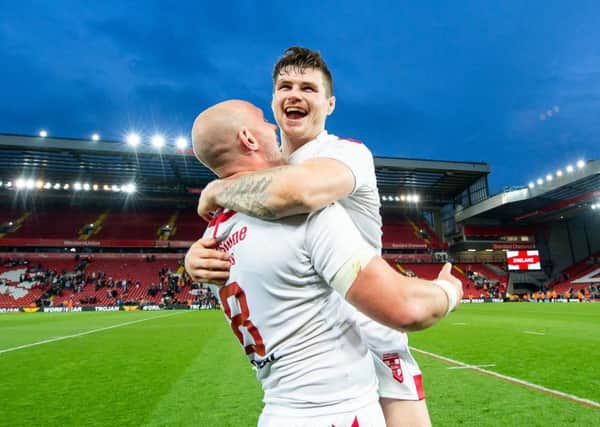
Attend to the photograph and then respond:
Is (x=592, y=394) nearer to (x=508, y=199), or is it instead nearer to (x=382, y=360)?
(x=382, y=360)

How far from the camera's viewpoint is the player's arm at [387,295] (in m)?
1.18

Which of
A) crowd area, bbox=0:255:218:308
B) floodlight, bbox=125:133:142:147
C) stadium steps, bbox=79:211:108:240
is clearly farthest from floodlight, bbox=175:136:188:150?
stadium steps, bbox=79:211:108:240

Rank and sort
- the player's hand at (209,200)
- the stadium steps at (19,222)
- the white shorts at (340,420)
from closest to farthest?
the white shorts at (340,420), the player's hand at (209,200), the stadium steps at (19,222)

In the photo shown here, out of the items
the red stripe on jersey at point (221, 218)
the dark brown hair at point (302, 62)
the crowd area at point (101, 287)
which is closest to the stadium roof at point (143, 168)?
the crowd area at point (101, 287)

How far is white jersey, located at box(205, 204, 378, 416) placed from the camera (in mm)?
1269

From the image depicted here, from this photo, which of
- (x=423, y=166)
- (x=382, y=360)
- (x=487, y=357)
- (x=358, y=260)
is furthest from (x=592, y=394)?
(x=423, y=166)

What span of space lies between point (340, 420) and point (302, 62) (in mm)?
1570

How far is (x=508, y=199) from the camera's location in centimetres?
3766

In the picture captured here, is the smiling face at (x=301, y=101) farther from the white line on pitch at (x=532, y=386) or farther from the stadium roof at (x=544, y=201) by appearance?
the stadium roof at (x=544, y=201)

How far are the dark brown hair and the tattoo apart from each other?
819 millimetres

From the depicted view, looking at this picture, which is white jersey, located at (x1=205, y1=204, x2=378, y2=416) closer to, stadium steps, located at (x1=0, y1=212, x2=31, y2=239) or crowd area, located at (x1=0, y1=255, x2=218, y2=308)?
crowd area, located at (x1=0, y1=255, x2=218, y2=308)

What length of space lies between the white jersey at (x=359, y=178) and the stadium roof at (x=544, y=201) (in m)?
36.1

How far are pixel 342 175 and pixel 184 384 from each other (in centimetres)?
536

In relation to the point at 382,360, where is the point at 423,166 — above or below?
above
